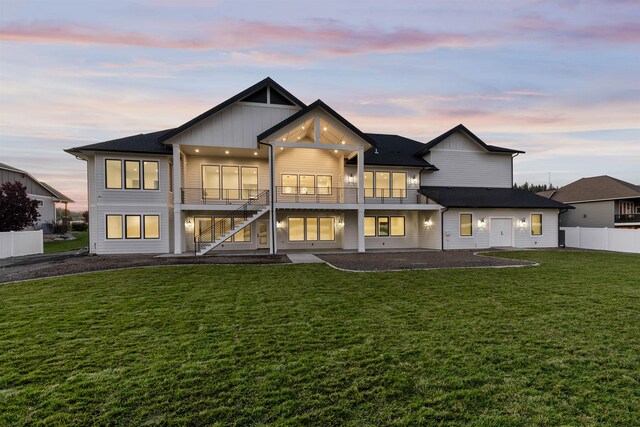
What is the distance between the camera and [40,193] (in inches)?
1464

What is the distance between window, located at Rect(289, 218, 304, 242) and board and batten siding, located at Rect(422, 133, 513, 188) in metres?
9.60

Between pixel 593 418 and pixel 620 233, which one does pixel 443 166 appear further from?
pixel 593 418

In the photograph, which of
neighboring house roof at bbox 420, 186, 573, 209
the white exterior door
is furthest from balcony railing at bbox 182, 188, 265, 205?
the white exterior door

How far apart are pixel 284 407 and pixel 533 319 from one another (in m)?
5.12

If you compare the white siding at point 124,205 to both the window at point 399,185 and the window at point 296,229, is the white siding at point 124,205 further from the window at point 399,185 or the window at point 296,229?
the window at point 399,185

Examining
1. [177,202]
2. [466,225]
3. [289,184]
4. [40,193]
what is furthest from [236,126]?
[40,193]

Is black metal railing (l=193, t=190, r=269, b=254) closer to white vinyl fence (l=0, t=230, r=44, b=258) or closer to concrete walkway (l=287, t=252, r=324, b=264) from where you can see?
concrete walkway (l=287, t=252, r=324, b=264)

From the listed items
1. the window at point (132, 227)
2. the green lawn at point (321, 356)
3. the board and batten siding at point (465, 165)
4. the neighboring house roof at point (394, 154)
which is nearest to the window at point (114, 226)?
the window at point (132, 227)

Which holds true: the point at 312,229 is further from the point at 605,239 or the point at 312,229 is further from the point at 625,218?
the point at 625,218

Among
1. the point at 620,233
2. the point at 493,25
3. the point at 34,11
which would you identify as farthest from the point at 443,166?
the point at 34,11

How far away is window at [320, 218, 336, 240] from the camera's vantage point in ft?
67.9

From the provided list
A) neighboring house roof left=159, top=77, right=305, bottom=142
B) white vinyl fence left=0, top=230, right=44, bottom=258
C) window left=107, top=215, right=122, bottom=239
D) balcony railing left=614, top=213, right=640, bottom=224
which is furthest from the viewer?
balcony railing left=614, top=213, right=640, bottom=224

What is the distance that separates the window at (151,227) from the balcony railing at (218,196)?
204 centimetres

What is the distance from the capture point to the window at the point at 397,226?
21.5m
